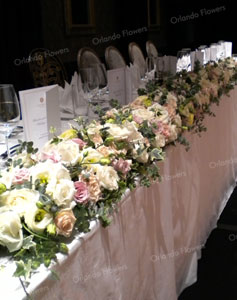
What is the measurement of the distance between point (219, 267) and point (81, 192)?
1.49 meters

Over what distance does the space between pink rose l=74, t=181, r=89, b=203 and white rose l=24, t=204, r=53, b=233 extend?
0.33ft

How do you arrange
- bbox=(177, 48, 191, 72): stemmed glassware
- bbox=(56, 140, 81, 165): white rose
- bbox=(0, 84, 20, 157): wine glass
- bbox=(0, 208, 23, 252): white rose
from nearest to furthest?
1. bbox=(0, 208, 23, 252): white rose
2. bbox=(56, 140, 81, 165): white rose
3. bbox=(0, 84, 20, 157): wine glass
4. bbox=(177, 48, 191, 72): stemmed glassware

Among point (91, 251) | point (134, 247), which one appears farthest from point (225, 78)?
point (91, 251)

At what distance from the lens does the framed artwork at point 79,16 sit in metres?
5.00

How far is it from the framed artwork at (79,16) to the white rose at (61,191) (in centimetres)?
458

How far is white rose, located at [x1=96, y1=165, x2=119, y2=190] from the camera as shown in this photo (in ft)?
2.87

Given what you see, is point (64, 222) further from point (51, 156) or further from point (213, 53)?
point (213, 53)

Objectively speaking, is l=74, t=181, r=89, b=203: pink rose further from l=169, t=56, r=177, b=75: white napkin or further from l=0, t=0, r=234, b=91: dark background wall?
l=0, t=0, r=234, b=91: dark background wall

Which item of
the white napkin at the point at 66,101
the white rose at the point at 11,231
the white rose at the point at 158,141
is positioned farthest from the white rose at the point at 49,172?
the white napkin at the point at 66,101

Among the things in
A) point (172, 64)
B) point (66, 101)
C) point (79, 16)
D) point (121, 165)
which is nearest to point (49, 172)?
point (121, 165)

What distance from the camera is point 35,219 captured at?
71 centimetres

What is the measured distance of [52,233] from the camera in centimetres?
70

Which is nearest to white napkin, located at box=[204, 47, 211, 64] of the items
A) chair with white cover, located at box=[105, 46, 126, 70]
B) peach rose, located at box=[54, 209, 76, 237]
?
chair with white cover, located at box=[105, 46, 126, 70]

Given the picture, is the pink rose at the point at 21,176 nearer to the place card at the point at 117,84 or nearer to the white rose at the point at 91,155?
the white rose at the point at 91,155
